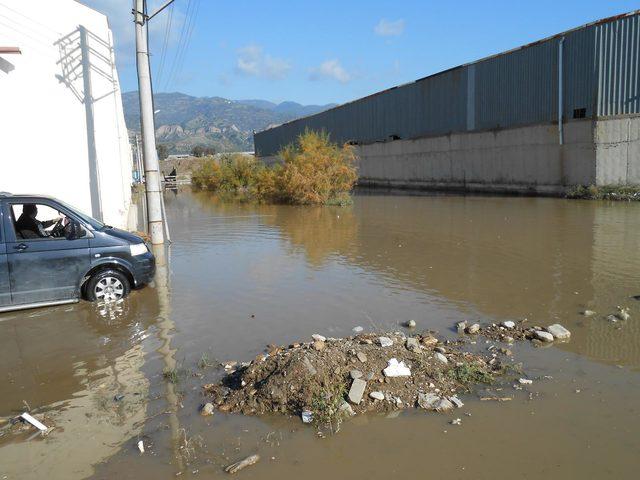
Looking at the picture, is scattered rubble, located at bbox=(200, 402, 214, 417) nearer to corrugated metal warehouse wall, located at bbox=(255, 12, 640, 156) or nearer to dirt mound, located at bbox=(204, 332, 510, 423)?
dirt mound, located at bbox=(204, 332, 510, 423)

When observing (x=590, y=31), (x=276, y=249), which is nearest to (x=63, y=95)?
(x=276, y=249)

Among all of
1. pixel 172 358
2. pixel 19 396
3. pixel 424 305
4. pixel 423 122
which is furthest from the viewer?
pixel 423 122

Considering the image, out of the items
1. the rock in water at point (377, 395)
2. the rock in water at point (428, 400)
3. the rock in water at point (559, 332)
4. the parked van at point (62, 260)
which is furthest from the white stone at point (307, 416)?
the parked van at point (62, 260)

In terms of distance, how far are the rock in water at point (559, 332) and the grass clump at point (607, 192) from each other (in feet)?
60.2

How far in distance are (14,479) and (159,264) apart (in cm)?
887

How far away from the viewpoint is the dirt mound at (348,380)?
4.75m

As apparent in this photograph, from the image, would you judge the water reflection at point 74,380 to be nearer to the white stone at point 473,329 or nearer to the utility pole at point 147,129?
the white stone at point 473,329

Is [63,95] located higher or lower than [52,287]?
higher

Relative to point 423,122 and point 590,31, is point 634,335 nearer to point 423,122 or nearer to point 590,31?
point 590,31

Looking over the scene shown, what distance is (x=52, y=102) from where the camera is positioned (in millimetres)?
14211

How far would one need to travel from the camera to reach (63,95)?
14477 millimetres

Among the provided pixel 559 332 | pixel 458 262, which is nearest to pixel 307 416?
pixel 559 332

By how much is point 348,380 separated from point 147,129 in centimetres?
1178

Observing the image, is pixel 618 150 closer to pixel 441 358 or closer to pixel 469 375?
pixel 441 358
